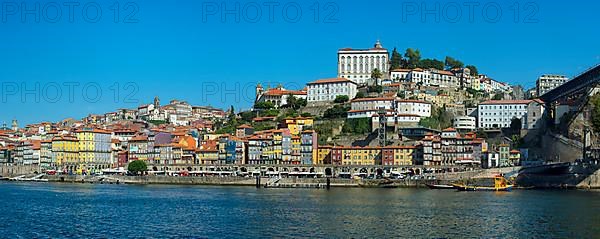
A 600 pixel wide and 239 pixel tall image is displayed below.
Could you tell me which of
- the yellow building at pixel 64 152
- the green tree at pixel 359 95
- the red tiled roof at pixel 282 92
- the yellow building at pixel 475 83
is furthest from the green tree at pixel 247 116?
the yellow building at pixel 475 83

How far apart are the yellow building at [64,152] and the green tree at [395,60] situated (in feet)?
132

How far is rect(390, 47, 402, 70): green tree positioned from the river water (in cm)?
4826

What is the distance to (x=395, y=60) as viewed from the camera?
9650 cm

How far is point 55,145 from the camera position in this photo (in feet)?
279

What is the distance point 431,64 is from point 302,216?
6546 centimetres

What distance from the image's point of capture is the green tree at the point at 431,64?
95.9 meters

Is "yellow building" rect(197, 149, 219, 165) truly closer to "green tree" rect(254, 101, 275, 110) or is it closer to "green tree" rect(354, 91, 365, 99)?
"green tree" rect(254, 101, 275, 110)

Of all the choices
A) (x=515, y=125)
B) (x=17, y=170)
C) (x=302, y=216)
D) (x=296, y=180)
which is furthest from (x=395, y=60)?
(x=302, y=216)

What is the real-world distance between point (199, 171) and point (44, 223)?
4077cm

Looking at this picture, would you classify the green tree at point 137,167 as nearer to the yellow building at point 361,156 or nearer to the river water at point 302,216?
the yellow building at point 361,156

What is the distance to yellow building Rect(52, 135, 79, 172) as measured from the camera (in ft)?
278

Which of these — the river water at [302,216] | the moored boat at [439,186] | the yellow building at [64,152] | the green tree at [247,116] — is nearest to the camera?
the river water at [302,216]

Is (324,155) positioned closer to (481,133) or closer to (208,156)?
(208,156)

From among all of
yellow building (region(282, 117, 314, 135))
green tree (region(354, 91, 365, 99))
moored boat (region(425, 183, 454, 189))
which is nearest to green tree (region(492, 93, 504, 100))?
green tree (region(354, 91, 365, 99))
